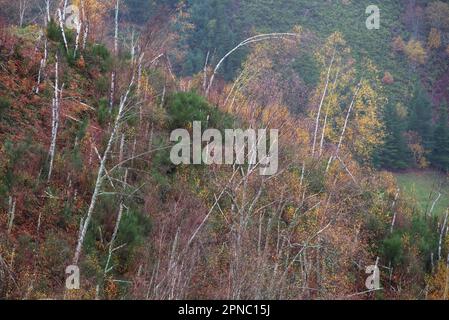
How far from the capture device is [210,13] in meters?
41.9

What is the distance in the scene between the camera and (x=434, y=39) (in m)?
→ 48.6

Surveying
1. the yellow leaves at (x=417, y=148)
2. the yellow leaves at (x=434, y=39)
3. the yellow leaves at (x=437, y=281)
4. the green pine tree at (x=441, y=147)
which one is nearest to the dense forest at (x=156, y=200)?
the yellow leaves at (x=437, y=281)

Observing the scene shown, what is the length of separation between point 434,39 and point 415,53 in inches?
158

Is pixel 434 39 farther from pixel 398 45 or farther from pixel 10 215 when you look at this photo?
pixel 10 215

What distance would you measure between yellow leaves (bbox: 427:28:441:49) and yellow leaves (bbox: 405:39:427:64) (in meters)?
2.36

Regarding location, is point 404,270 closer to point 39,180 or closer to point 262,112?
point 262,112

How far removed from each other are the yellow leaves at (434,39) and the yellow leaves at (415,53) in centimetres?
236

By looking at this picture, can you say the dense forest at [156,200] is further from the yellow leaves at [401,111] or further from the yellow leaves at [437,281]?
the yellow leaves at [401,111]

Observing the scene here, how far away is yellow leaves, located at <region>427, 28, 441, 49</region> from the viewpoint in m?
48.5

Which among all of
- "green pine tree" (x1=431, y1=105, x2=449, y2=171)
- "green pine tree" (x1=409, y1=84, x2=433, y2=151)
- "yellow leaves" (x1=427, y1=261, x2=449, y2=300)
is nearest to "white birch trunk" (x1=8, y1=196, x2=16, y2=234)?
"yellow leaves" (x1=427, y1=261, x2=449, y2=300)

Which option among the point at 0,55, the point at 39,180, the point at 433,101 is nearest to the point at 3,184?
the point at 39,180

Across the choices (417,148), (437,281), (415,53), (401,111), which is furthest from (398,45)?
(437,281)

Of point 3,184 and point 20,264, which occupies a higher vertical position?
point 3,184
